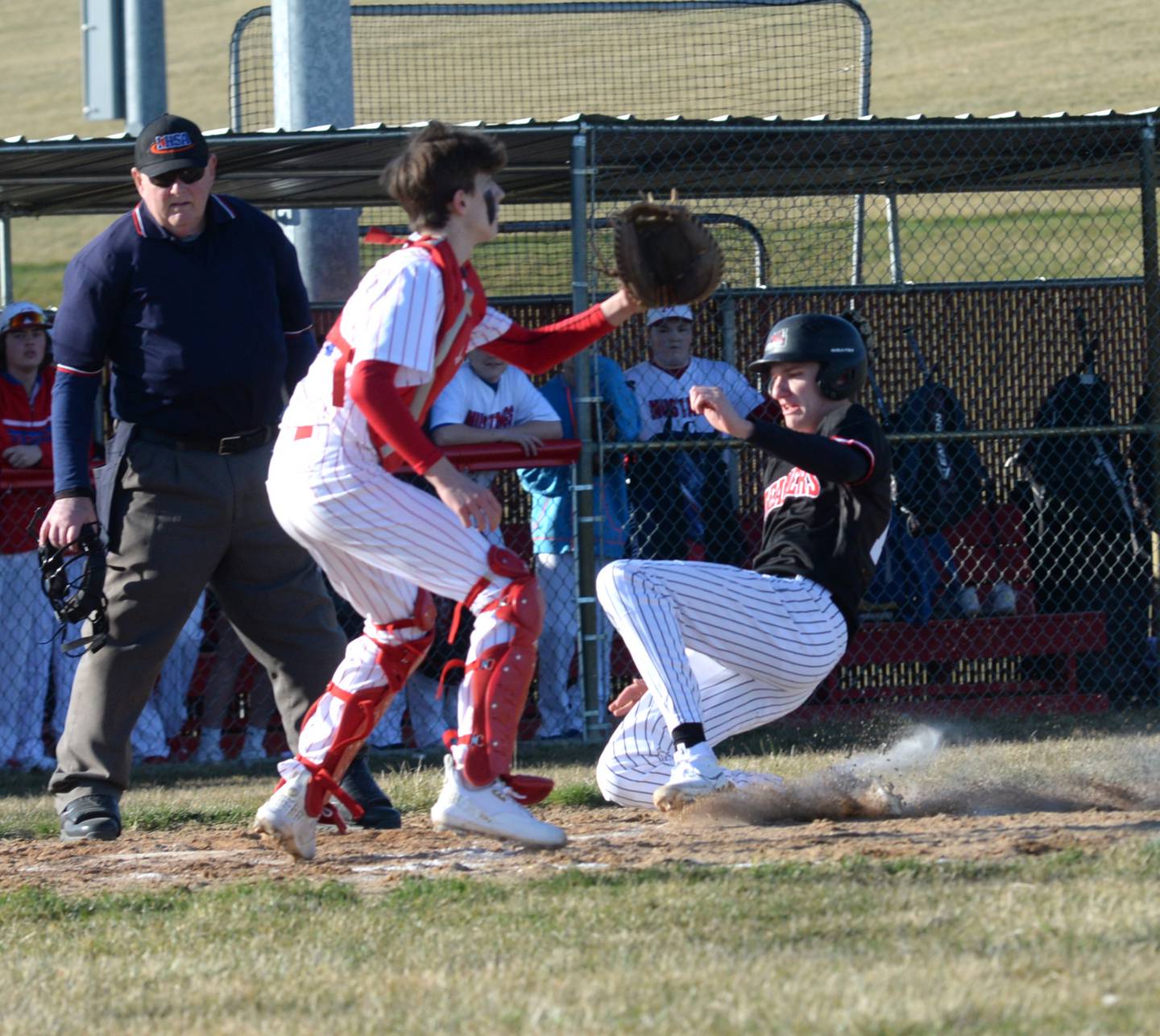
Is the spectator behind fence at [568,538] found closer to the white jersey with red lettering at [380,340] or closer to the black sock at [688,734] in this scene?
the black sock at [688,734]

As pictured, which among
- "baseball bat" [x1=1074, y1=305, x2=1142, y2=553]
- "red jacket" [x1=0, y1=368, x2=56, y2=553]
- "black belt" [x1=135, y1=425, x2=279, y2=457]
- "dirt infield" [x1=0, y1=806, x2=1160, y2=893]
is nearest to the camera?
"dirt infield" [x1=0, y1=806, x2=1160, y2=893]

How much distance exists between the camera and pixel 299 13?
328 inches

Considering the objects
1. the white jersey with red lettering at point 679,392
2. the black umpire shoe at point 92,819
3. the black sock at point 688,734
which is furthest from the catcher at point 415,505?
the white jersey with red lettering at point 679,392

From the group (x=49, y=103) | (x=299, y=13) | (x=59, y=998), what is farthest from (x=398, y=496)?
(x=49, y=103)

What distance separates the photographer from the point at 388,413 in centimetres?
412

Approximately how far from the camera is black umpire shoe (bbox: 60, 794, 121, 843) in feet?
16.8

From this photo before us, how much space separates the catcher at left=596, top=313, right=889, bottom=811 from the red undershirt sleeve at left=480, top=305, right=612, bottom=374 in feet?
1.26

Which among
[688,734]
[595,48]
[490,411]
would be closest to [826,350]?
[688,734]

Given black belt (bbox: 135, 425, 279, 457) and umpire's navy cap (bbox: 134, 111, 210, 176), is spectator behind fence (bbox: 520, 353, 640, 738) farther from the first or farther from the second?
umpire's navy cap (bbox: 134, 111, 210, 176)

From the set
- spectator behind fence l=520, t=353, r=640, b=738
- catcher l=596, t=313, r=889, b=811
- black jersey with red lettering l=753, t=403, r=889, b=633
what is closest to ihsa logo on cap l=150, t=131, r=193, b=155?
catcher l=596, t=313, r=889, b=811

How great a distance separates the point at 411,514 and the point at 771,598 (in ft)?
4.22

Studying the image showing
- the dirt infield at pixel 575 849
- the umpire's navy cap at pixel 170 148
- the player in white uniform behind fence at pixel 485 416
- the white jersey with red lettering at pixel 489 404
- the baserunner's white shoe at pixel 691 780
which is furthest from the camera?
the white jersey with red lettering at pixel 489 404

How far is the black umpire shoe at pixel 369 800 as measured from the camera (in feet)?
17.3

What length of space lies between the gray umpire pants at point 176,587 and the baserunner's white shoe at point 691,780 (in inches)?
44.2
